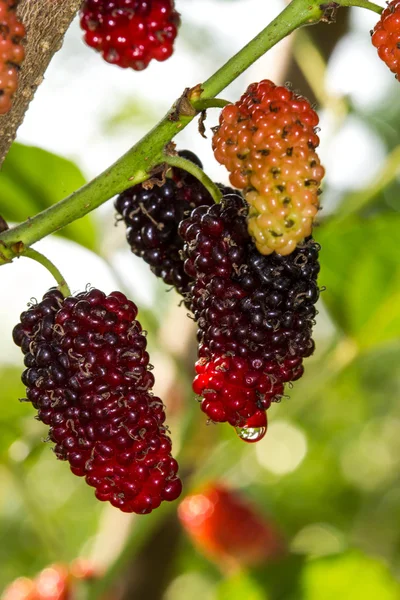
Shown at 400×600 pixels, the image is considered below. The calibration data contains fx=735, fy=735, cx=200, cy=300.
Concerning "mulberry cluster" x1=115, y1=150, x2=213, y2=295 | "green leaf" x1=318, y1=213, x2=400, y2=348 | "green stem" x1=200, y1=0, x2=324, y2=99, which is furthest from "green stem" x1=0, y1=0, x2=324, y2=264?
"green leaf" x1=318, y1=213, x2=400, y2=348

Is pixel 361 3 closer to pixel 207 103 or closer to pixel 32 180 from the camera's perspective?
pixel 207 103

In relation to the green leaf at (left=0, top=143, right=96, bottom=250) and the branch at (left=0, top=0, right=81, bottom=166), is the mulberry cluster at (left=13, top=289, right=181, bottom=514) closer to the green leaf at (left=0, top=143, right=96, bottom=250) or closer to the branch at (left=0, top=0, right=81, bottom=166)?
the branch at (left=0, top=0, right=81, bottom=166)

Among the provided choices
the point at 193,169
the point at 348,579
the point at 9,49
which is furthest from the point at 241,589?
the point at 9,49

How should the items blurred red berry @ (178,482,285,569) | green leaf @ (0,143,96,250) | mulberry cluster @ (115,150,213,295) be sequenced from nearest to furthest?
mulberry cluster @ (115,150,213,295) → green leaf @ (0,143,96,250) → blurred red berry @ (178,482,285,569)

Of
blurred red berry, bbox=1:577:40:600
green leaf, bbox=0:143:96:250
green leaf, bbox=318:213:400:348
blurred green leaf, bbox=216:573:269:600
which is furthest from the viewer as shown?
blurred red berry, bbox=1:577:40:600

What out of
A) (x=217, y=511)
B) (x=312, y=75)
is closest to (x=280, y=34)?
(x=312, y=75)
